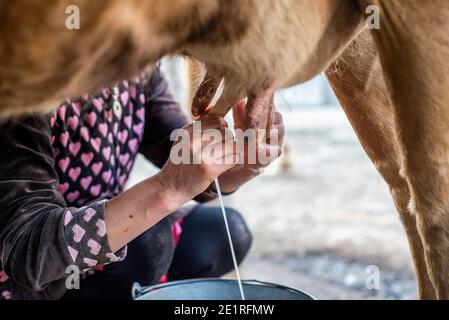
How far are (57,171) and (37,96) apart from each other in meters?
0.47

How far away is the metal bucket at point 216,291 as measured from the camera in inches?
43.6

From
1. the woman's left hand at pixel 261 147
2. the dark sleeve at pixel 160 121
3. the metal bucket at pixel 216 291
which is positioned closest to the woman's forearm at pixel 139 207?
the woman's left hand at pixel 261 147

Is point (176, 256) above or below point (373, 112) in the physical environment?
below

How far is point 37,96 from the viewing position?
0.60m

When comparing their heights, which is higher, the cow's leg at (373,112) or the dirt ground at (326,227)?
the cow's leg at (373,112)

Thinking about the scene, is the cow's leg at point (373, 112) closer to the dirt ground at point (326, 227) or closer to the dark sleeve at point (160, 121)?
the dark sleeve at point (160, 121)

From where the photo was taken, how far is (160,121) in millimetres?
1268

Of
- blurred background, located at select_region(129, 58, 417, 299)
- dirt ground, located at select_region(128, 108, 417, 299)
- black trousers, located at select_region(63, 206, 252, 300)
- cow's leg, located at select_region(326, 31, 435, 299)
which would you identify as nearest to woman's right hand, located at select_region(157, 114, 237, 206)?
blurred background, located at select_region(129, 58, 417, 299)

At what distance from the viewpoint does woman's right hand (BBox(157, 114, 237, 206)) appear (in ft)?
2.75

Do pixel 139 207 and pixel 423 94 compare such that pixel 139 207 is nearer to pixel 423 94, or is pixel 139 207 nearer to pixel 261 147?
pixel 261 147

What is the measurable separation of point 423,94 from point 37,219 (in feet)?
1.73

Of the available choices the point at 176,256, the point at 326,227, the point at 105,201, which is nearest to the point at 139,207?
the point at 105,201

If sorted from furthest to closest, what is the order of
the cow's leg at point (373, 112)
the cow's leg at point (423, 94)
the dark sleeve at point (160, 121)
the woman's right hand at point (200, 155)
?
the dark sleeve at point (160, 121) → the cow's leg at point (373, 112) → the woman's right hand at point (200, 155) → the cow's leg at point (423, 94)
